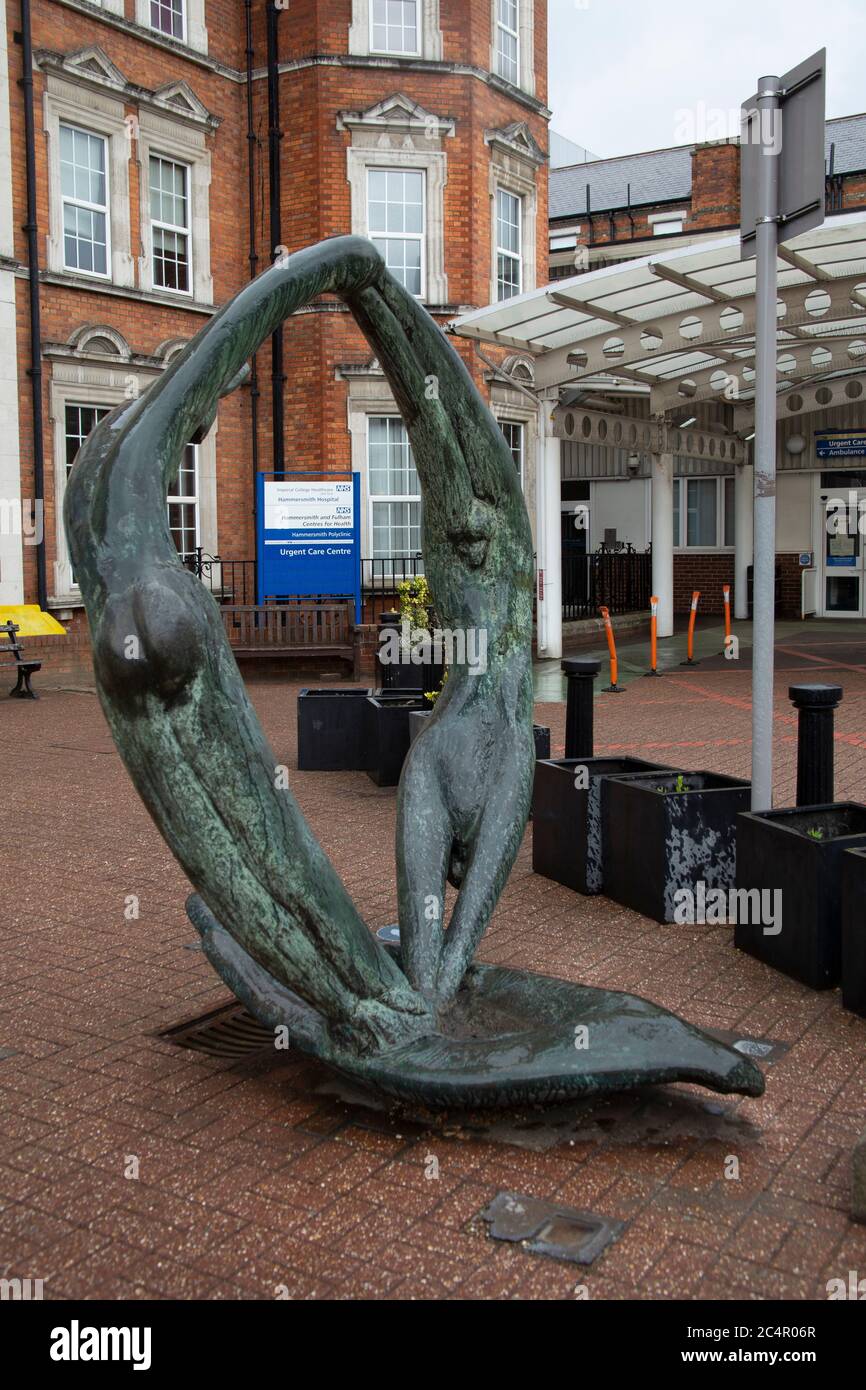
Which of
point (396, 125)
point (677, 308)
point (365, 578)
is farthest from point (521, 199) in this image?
point (365, 578)

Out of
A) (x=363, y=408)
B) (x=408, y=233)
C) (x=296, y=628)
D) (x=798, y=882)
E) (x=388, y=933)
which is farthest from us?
(x=408, y=233)

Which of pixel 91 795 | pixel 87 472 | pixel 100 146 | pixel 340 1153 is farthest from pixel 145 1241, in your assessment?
pixel 100 146

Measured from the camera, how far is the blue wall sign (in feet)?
88.8

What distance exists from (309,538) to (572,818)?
37.6ft

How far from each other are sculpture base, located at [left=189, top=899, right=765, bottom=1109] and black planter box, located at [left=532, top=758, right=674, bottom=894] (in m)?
2.41

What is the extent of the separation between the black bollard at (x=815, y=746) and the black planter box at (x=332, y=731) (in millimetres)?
4703

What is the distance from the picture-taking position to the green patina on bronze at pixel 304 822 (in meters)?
3.63

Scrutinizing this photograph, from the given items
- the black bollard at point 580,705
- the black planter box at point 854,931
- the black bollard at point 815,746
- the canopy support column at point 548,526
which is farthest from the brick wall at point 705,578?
the black planter box at point 854,931

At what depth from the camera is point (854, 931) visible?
16.1 ft

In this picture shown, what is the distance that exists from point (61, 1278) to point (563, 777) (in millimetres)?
4233

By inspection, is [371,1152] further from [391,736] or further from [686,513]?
[686,513]

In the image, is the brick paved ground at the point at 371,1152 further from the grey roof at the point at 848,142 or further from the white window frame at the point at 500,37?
the grey roof at the point at 848,142

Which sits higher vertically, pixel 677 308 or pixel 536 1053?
pixel 677 308

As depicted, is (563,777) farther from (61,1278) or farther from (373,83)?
(373,83)
